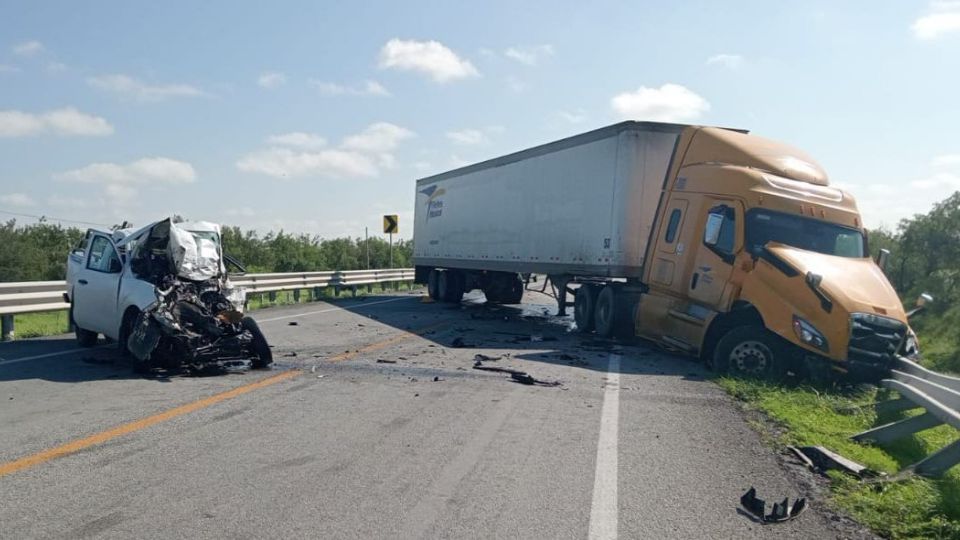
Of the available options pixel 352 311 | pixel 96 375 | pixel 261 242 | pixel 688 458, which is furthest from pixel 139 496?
pixel 261 242

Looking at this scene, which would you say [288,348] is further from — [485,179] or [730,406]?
[485,179]

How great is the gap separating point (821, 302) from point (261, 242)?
35703mm

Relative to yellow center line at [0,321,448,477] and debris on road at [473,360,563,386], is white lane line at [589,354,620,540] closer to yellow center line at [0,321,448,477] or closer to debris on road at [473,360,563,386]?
debris on road at [473,360,563,386]

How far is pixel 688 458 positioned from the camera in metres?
6.32

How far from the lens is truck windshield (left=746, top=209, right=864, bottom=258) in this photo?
444 inches

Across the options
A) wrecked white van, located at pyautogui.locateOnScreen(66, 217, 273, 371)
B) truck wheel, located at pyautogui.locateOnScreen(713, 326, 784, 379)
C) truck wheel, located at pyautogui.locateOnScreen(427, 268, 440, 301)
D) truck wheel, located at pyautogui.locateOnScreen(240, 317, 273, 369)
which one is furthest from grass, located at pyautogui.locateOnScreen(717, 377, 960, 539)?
truck wheel, located at pyautogui.locateOnScreen(427, 268, 440, 301)

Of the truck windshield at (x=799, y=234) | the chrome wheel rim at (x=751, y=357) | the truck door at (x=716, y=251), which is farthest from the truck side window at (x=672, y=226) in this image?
the chrome wheel rim at (x=751, y=357)

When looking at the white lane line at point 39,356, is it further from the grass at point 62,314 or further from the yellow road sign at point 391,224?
the yellow road sign at point 391,224

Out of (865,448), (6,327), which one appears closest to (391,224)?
(6,327)

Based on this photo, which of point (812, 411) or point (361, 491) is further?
point (812, 411)

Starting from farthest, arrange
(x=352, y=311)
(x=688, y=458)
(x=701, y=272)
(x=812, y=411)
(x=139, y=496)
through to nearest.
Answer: (x=352, y=311)
(x=701, y=272)
(x=812, y=411)
(x=688, y=458)
(x=139, y=496)

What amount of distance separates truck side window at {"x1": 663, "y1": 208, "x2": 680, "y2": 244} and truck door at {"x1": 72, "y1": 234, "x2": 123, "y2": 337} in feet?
28.4

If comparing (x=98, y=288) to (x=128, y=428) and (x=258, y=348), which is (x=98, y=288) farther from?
(x=128, y=428)

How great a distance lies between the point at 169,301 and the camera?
9.45m
